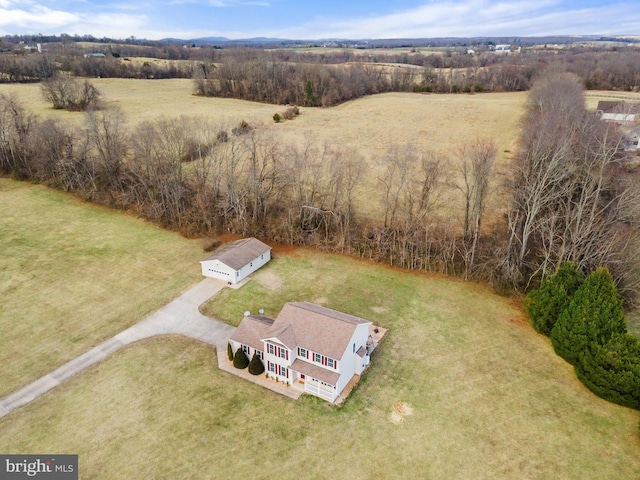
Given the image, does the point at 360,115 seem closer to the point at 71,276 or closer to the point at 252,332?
the point at 71,276

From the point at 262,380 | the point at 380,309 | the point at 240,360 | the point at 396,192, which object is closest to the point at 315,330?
the point at 262,380

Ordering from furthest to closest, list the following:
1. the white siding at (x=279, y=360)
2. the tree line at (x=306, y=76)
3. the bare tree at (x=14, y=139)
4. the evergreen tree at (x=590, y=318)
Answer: the tree line at (x=306, y=76) < the bare tree at (x=14, y=139) < the evergreen tree at (x=590, y=318) < the white siding at (x=279, y=360)

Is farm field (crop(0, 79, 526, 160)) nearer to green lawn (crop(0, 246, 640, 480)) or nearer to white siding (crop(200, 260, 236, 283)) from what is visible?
white siding (crop(200, 260, 236, 283))

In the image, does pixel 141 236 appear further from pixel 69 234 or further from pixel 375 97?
pixel 375 97

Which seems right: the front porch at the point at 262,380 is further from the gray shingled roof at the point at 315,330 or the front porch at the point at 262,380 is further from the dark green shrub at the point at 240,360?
the gray shingled roof at the point at 315,330

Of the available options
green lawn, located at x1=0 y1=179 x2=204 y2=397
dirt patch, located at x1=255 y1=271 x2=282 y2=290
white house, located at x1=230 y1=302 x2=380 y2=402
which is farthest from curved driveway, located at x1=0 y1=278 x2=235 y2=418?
white house, located at x1=230 y1=302 x2=380 y2=402

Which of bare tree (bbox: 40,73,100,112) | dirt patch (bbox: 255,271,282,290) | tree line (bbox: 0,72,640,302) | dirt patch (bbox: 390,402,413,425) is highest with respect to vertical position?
bare tree (bbox: 40,73,100,112)

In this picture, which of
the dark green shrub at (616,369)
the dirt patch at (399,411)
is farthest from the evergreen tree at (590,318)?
the dirt patch at (399,411)

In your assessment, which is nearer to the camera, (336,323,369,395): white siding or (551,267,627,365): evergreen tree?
(336,323,369,395): white siding
